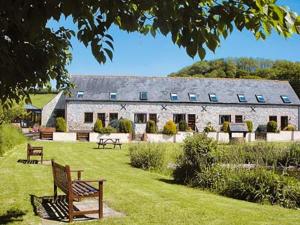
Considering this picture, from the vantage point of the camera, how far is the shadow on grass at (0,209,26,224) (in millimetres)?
7035

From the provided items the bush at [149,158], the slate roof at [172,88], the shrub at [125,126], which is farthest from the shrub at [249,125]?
the bush at [149,158]

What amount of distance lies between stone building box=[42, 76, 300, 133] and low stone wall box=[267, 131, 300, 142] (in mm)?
4994

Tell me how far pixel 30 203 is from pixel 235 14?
6.60 metres

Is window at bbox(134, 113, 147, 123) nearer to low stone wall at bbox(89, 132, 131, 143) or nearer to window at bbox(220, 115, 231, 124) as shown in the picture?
window at bbox(220, 115, 231, 124)

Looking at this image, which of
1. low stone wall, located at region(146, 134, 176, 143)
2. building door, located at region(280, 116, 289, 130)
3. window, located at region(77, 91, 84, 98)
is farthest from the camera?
building door, located at region(280, 116, 289, 130)

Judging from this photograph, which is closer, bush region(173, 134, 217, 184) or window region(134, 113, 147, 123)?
bush region(173, 134, 217, 184)

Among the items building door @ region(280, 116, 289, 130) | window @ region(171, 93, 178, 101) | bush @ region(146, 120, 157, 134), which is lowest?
bush @ region(146, 120, 157, 134)

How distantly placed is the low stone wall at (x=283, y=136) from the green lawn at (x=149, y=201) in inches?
870

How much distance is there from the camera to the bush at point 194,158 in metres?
12.3

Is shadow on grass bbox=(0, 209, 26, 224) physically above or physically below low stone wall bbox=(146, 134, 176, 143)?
below

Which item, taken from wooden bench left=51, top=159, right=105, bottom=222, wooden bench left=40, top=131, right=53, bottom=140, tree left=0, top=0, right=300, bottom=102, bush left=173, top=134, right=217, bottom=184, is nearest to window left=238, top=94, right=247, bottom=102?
wooden bench left=40, top=131, right=53, bottom=140

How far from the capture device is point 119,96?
3859cm

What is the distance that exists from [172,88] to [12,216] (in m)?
33.2

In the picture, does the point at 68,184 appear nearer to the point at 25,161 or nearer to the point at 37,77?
the point at 37,77
